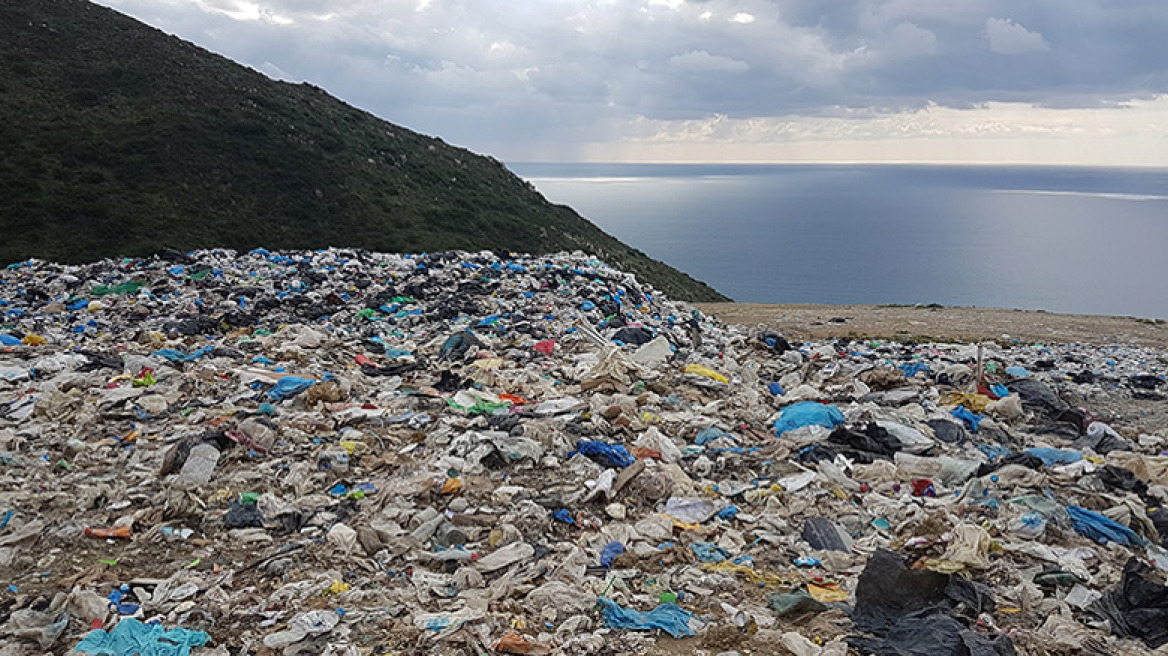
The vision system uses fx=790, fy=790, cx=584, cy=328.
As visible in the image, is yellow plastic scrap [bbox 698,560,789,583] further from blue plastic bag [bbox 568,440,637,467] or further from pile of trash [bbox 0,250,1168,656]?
blue plastic bag [bbox 568,440,637,467]

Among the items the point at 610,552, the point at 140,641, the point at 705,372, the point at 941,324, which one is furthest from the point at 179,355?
the point at 941,324

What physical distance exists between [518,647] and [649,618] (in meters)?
0.78

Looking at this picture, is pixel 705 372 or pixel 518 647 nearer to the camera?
pixel 518 647

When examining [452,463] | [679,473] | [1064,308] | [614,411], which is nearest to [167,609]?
[452,463]

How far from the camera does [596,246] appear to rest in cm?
3838

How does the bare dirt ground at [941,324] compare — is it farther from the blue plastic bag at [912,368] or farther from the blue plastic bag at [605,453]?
the blue plastic bag at [605,453]

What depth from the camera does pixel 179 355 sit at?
31.5 feet

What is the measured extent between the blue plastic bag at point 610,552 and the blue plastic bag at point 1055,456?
13.7 ft

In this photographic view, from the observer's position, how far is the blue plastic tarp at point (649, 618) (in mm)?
4309

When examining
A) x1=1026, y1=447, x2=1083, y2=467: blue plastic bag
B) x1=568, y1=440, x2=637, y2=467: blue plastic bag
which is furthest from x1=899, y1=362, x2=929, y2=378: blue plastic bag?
x1=568, y1=440, x2=637, y2=467: blue plastic bag

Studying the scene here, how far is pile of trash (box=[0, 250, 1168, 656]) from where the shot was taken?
4.31 meters

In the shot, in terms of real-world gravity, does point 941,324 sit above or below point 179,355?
below

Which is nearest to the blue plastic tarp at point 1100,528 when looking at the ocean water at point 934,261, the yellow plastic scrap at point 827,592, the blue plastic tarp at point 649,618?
the yellow plastic scrap at point 827,592

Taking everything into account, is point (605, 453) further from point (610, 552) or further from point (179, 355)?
point (179, 355)
